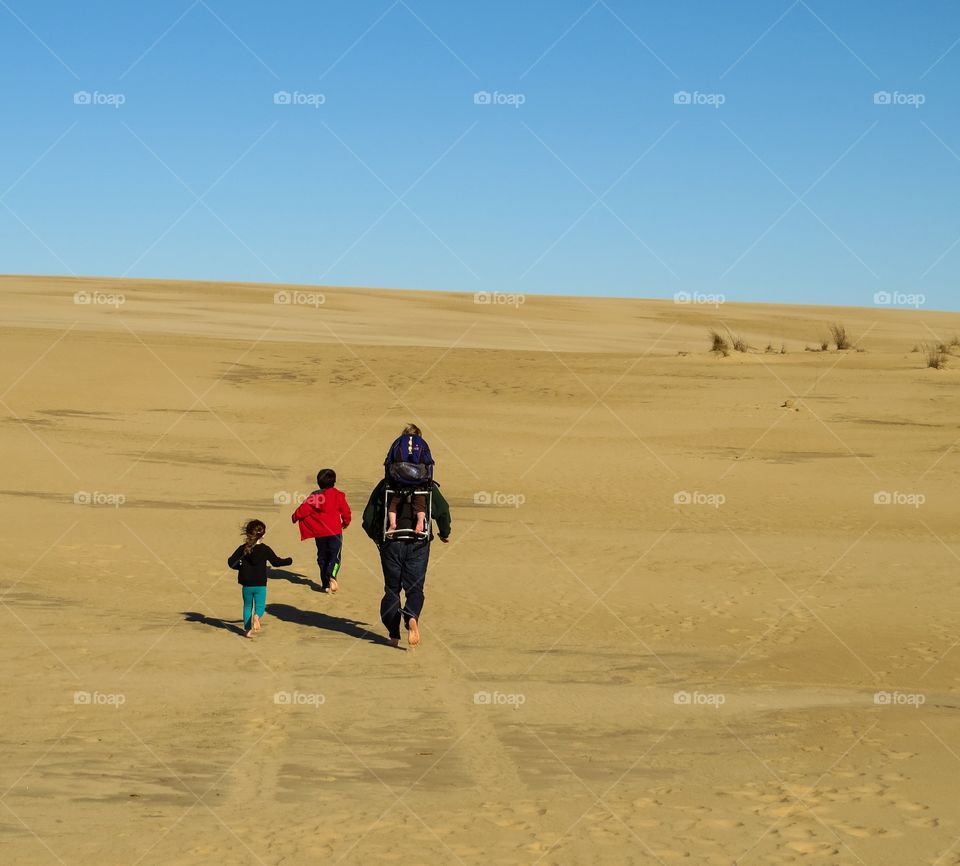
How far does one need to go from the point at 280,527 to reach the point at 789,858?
12307 millimetres

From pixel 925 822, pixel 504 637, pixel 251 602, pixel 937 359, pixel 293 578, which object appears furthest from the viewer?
pixel 937 359

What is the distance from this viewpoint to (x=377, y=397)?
103 feet

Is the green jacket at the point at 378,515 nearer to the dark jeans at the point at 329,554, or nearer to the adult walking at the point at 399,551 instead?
the adult walking at the point at 399,551

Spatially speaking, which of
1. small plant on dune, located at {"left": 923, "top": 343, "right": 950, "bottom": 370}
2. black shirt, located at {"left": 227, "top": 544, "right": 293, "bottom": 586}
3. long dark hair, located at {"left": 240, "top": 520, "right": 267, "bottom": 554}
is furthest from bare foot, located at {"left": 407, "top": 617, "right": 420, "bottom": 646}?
small plant on dune, located at {"left": 923, "top": 343, "right": 950, "bottom": 370}

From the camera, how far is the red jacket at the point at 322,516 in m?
12.5

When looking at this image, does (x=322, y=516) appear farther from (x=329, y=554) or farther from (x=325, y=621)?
(x=325, y=621)

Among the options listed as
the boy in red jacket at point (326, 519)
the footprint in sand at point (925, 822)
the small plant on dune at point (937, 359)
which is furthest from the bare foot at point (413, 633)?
the small plant on dune at point (937, 359)

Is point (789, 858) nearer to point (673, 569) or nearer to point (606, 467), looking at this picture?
point (673, 569)

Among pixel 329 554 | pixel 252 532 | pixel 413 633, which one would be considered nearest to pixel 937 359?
pixel 329 554

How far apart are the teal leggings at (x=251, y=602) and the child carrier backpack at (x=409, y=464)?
1.54 metres

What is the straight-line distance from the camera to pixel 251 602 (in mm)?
10562

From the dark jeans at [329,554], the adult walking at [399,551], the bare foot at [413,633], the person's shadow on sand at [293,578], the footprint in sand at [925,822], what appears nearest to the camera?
the footprint in sand at [925,822]

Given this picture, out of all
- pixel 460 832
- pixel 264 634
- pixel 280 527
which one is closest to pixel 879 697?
pixel 460 832

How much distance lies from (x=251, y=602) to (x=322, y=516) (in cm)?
204
